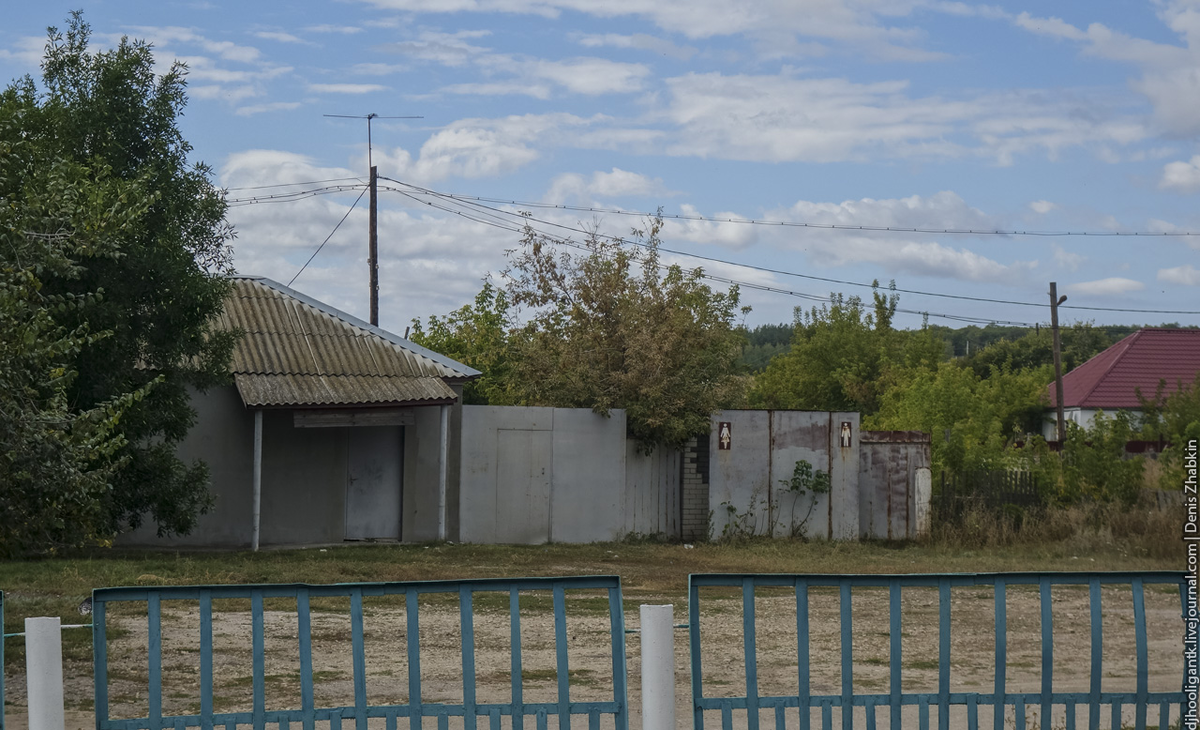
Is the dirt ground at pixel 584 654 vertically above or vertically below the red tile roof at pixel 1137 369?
below

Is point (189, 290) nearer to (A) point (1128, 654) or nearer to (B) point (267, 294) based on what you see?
(B) point (267, 294)

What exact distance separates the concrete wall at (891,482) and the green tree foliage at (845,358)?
34979 millimetres

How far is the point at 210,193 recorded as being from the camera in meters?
14.7

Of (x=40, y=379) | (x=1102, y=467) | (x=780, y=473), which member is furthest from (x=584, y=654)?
(x=1102, y=467)

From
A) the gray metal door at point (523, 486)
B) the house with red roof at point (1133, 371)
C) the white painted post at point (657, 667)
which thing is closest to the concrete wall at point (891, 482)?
the gray metal door at point (523, 486)

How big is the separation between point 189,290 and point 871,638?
9385 mm

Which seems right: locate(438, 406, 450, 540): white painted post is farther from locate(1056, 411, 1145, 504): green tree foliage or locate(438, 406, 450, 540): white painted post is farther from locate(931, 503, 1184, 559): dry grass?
locate(1056, 411, 1145, 504): green tree foliage

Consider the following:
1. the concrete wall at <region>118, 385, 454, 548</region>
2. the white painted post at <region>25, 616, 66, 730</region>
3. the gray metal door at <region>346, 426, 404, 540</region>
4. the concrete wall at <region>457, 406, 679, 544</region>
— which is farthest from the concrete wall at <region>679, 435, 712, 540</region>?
the white painted post at <region>25, 616, 66, 730</region>

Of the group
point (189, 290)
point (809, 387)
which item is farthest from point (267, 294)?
point (809, 387)

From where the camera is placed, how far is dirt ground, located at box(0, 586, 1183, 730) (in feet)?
24.3

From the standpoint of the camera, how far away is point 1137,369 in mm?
48156

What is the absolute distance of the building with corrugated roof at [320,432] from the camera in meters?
17.4

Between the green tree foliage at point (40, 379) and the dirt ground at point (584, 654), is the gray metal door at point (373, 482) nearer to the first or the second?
the dirt ground at point (584, 654)

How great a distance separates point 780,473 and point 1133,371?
116 ft
